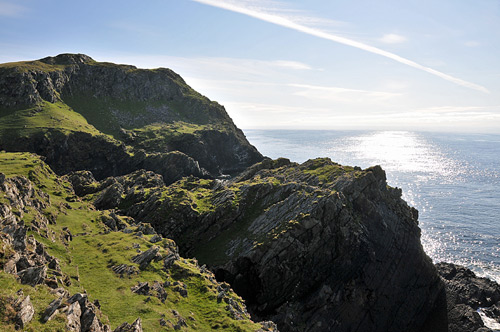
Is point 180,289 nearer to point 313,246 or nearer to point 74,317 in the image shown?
point 74,317

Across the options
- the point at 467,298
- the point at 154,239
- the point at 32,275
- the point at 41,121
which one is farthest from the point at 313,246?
the point at 41,121

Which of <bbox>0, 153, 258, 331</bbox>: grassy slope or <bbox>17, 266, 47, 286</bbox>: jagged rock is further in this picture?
<bbox>0, 153, 258, 331</bbox>: grassy slope

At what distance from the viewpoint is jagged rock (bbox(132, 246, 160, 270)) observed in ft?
143

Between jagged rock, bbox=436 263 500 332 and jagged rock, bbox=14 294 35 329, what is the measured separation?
79725mm

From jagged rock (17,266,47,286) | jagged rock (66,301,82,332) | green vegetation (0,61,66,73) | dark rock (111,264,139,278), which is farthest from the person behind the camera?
green vegetation (0,61,66,73)

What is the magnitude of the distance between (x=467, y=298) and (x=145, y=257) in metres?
79.2

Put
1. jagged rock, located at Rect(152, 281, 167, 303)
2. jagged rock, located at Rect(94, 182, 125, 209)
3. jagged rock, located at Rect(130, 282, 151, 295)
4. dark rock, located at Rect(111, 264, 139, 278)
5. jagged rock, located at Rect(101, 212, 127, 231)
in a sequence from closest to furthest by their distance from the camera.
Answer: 1. jagged rock, located at Rect(130, 282, 151, 295)
2. jagged rock, located at Rect(152, 281, 167, 303)
3. dark rock, located at Rect(111, 264, 139, 278)
4. jagged rock, located at Rect(101, 212, 127, 231)
5. jagged rock, located at Rect(94, 182, 125, 209)

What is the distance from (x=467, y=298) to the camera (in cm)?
7338

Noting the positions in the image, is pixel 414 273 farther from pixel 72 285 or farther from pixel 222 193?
pixel 72 285

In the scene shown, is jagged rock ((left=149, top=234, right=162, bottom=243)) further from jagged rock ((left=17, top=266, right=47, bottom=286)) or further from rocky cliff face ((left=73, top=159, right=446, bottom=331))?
jagged rock ((left=17, top=266, right=47, bottom=286))

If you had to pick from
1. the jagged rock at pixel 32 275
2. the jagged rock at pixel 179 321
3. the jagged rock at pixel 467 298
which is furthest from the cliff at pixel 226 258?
the jagged rock at pixel 467 298

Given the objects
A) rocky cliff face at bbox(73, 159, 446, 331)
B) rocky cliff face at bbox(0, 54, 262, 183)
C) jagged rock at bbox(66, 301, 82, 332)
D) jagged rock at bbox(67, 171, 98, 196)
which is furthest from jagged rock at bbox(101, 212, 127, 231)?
rocky cliff face at bbox(0, 54, 262, 183)

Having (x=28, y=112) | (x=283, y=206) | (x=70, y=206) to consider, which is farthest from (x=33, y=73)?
(x=283, y=206)

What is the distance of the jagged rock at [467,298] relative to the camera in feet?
215
